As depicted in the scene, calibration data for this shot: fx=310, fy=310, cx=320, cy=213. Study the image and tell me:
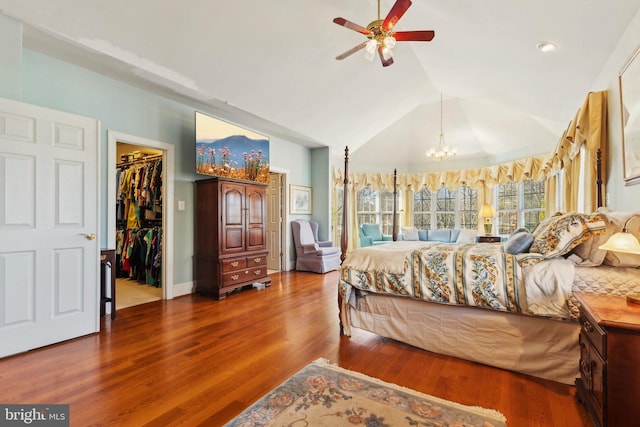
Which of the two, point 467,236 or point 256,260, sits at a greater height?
point 467,236

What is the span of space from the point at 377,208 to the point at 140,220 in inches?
218

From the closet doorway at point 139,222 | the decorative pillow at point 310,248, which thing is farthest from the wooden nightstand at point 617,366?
the decorative pillow at point 310,248

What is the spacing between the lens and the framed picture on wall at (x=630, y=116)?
7.00ft

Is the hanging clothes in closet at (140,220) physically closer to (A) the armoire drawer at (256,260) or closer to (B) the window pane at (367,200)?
(A) the armoire drawer at (256,260)

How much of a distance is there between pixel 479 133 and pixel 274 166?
4.43m

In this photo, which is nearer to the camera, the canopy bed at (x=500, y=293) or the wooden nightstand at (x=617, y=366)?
the wooden nightstand at (x=617, y=366)

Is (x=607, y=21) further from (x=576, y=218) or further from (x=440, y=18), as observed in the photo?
(x=576, y=218)

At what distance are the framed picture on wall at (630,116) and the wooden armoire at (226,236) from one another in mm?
3986

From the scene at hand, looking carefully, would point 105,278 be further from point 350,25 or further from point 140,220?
point 350,25

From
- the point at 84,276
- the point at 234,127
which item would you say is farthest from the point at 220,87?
the point at 84,276

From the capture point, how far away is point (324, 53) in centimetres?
389

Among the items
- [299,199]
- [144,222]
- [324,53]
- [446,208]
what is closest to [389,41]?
[324,53]

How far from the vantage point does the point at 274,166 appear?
571 cm

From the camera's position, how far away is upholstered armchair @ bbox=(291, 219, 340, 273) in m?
5.80
